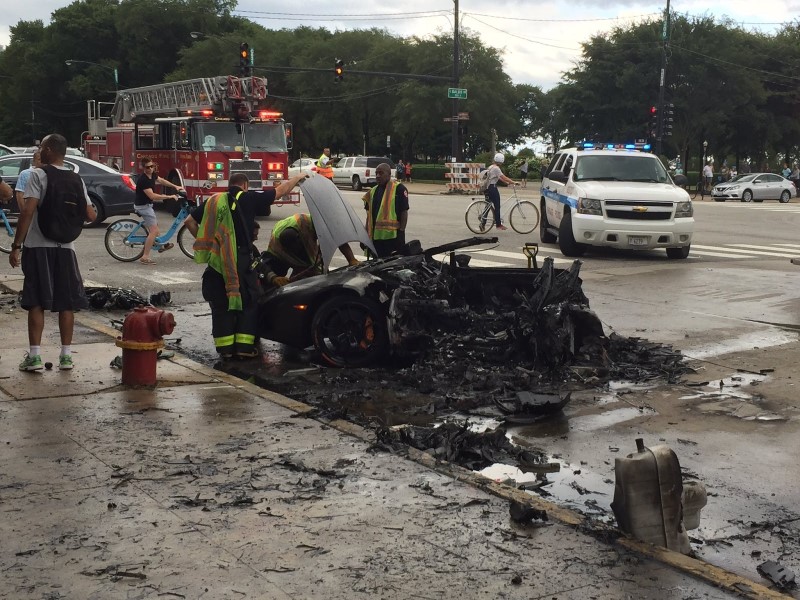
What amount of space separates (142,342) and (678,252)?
39.8 ft

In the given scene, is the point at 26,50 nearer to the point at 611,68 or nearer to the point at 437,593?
the point at 611,68

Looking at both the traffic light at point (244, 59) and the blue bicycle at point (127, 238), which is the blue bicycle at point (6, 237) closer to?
the blue bicycle at point (127, 238)

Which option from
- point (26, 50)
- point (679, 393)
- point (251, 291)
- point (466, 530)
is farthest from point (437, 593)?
point (26, 50)

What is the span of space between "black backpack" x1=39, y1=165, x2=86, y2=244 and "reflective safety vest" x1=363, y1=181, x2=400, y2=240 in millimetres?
4514

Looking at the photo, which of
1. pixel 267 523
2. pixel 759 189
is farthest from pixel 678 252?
pixel 759 189

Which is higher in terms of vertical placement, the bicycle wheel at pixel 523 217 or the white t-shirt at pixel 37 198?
the white t-shirt at pixel 37 198

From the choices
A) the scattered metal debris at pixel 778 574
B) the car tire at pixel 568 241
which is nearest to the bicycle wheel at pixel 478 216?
the car tire at pixel 568 241

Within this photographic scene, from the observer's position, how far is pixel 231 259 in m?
8.54

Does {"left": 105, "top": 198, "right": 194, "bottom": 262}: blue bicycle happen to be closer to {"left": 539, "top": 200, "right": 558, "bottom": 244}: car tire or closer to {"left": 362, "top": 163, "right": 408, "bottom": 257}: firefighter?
{"left": 362, "top": 163, "right": 408, "bottom": 257}: firefighter

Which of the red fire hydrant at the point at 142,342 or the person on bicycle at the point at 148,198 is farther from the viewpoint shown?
the person on bicycle at the point at 148,198

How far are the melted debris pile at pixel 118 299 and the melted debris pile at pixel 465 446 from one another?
238 inches

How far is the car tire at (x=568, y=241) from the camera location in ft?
56.5

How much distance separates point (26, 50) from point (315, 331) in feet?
309

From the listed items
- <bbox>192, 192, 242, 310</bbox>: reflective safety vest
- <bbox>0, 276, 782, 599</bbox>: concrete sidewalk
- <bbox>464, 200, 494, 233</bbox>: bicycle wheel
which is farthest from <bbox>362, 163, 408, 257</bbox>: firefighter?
<bbox>464, 200, 494, 233</bbox>: bicycle wheel
